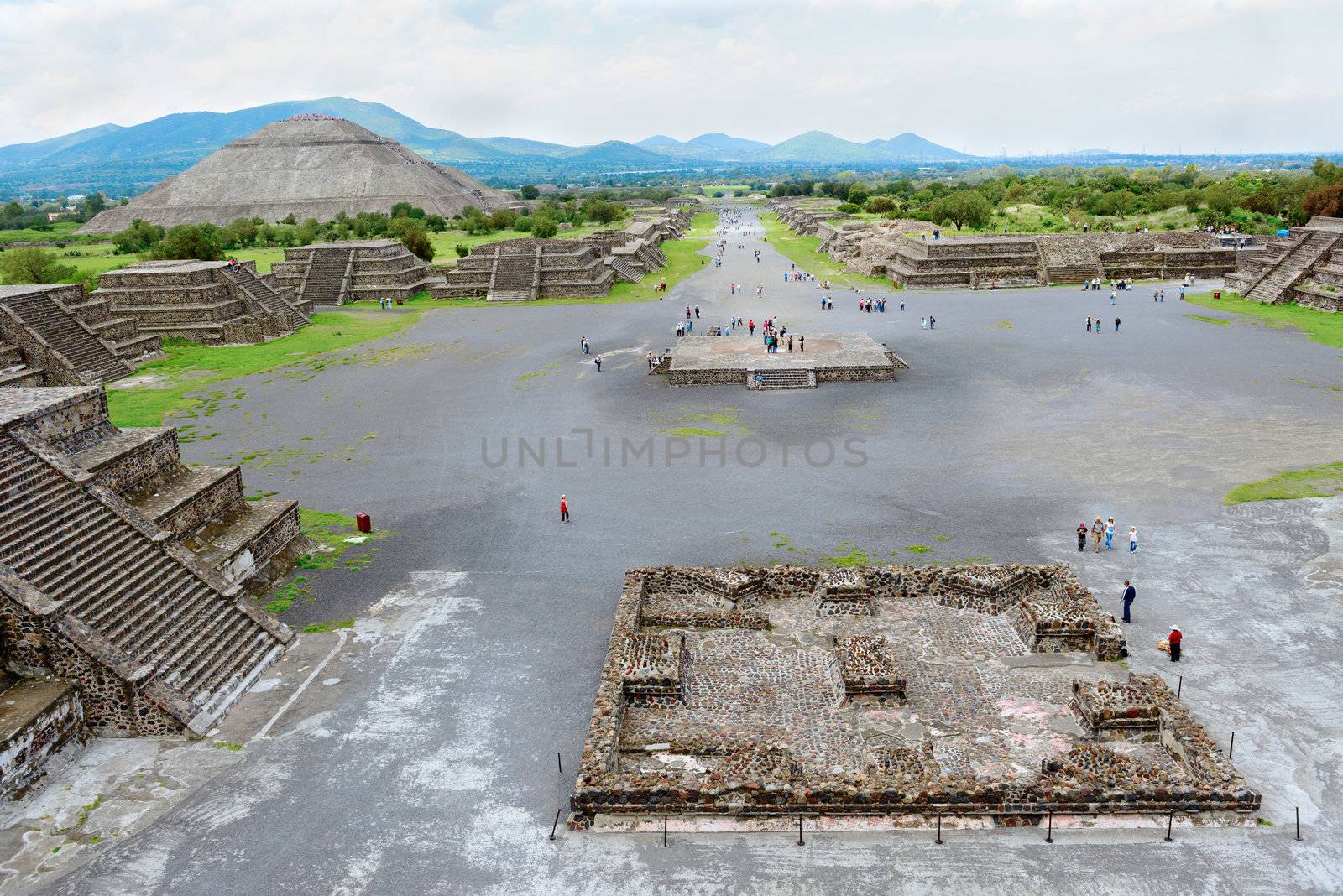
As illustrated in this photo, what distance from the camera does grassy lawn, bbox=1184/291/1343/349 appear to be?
4240 cm

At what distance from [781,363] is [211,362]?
3008 centimetres

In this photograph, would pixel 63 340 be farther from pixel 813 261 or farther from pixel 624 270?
pixel 813 261

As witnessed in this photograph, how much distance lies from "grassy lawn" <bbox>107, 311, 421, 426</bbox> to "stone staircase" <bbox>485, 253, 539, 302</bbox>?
277 inches

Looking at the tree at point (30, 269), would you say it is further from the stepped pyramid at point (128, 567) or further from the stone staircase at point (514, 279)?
the stepped pyramid at point (128, 567)

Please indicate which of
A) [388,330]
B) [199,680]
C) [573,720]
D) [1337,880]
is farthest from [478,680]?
[388,330]

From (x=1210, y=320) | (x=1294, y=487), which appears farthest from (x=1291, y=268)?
(x=1294, y=487)

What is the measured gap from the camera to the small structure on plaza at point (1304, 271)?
49344mm

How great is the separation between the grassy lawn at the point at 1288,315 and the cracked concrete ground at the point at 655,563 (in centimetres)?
225

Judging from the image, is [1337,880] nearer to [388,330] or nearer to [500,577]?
[500,577]

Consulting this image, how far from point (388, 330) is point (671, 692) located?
42727mm

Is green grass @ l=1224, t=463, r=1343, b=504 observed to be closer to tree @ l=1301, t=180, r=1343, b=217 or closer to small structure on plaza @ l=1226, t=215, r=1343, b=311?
small structure on plaza @ l=1226, t=215, r=1343, b=311

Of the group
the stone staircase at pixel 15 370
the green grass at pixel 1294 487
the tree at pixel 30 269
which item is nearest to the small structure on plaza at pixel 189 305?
the tree at pixel 30 269

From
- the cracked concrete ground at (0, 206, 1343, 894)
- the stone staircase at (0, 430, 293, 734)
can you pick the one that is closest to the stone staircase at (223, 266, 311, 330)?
the cracked concrete ground at (0, 206, 1343, 894)

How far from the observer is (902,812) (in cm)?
1186
